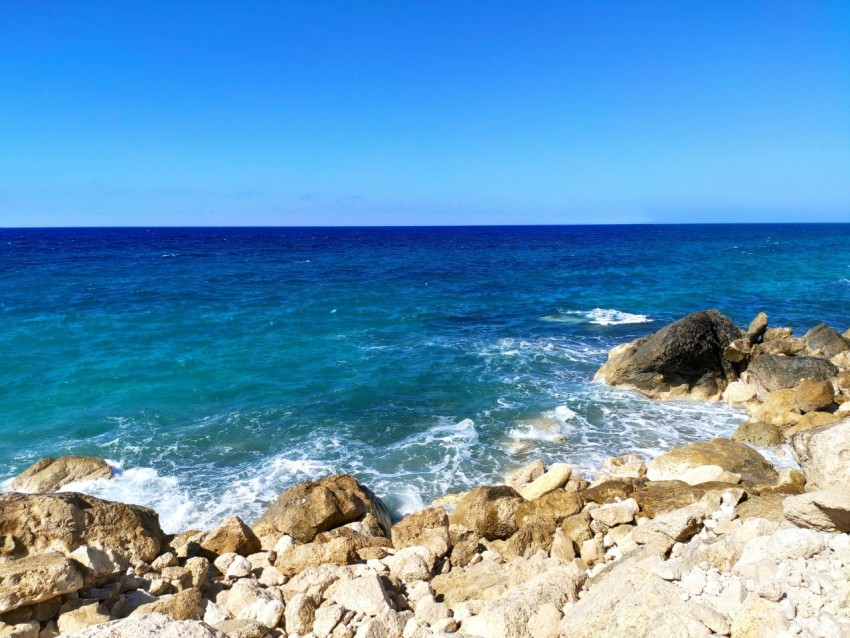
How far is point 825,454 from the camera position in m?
9.11

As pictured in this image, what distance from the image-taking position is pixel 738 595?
5.98 metres

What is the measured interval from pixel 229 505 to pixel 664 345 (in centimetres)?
1609

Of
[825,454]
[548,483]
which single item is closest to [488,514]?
[548,483]

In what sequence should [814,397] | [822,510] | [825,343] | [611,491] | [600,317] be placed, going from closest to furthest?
[822,510] → [611,491] → [814,397] → [825,343] → [600,317]

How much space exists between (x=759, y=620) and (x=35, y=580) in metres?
7.80

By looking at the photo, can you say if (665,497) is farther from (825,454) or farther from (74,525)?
(74,525)

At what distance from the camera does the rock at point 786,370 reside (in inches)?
772

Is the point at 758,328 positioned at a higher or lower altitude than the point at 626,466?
higher

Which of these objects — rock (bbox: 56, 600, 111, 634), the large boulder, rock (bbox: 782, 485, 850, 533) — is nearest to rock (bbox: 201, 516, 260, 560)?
rock (bbox: 56, 600, 111, 634)

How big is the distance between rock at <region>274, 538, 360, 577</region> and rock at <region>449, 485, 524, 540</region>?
247cm

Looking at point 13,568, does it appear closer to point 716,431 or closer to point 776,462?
point 776,462

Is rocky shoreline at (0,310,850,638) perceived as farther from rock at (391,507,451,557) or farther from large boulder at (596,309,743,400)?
large boulder at (596,309,743,400)

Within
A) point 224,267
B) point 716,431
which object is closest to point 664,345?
point 716,431

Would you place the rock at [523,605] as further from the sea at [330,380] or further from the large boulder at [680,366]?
the large boulder at [680,366]
